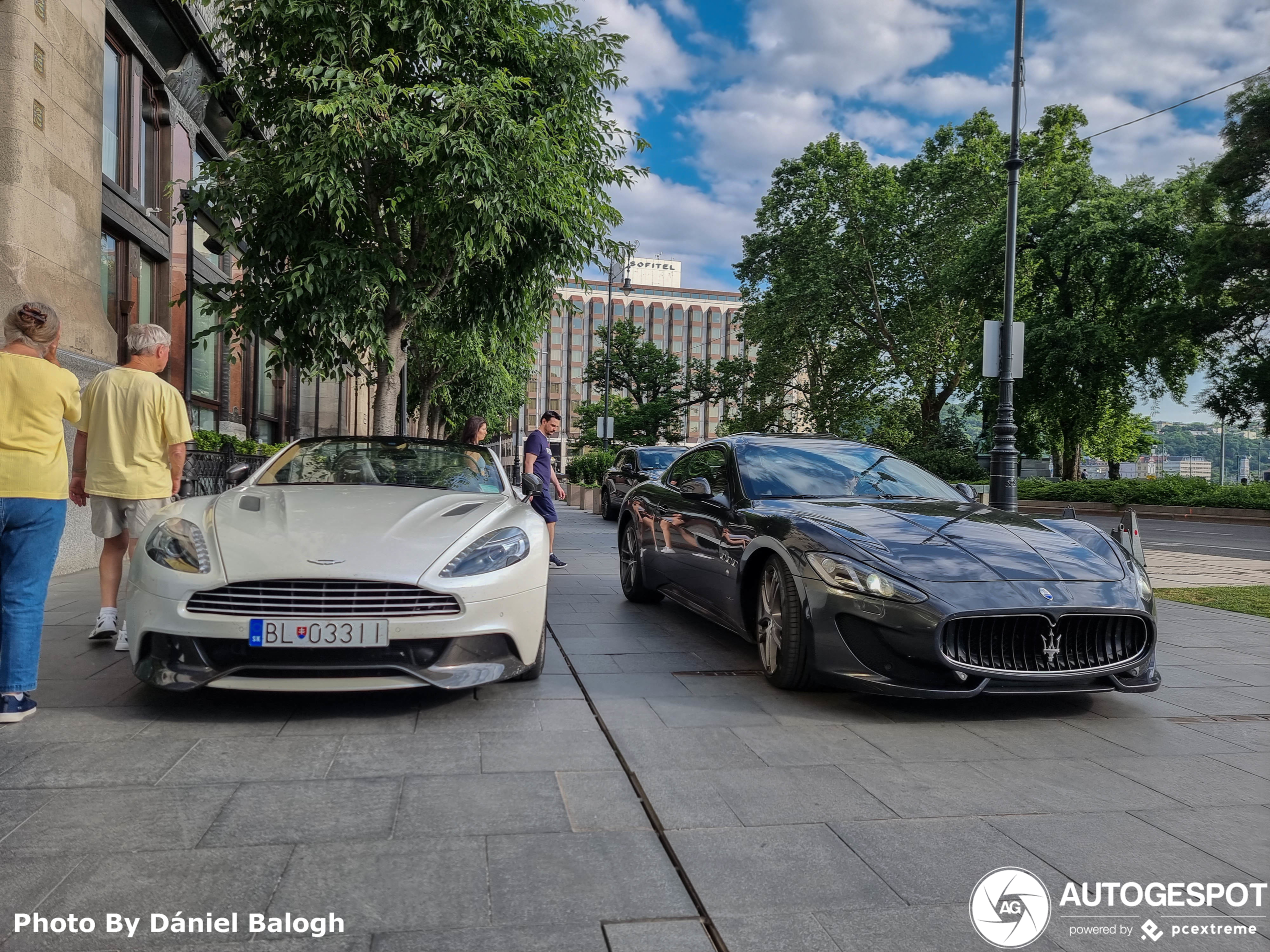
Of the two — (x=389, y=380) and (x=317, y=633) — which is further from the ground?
(x=389, y=380)

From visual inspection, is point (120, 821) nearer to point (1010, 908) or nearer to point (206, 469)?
point (1010, 908)

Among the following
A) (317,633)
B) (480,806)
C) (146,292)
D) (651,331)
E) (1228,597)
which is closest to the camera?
(480,806)

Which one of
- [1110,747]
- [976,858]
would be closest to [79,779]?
[976,858]

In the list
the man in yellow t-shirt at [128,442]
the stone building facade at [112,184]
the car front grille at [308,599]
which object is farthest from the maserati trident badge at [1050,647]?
the stone building facade at [112,184]

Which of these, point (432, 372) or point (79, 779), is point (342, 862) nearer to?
point (79, 779)

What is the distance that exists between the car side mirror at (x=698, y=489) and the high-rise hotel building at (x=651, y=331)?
125 m

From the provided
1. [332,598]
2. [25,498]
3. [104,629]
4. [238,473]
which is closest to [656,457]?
[238,473]

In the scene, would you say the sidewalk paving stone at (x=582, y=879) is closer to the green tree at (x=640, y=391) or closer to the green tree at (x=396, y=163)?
the green tree at (x=396, y=163)

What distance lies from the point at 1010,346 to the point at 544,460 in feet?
20.2

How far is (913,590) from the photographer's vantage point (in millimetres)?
4172

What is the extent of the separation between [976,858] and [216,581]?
308cm

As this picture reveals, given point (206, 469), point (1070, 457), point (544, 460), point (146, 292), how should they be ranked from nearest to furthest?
1. point (544, 460)
2. point (206, 469)
3. point (146, 292)
4. point (1070, 457)

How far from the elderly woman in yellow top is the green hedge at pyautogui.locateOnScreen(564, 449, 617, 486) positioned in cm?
2242
